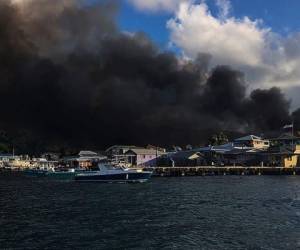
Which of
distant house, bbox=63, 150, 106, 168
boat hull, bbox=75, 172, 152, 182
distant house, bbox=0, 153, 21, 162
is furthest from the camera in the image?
distant house, bbox=0, 153, 21, 162

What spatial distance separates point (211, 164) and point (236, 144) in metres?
17.3

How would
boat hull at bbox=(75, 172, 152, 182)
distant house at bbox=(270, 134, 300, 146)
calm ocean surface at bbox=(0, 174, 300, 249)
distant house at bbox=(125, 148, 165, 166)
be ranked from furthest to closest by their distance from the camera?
distant house at bbox=(270, 134, 300, 146) → distant house at bbox=(125, 148, 165, 166) → boat hull at bbox=(75, 172, 152, 182) → calm ocean surface at bbox=(0, 174, 300, 249)

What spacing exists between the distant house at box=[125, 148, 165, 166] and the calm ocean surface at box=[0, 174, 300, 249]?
78019 mm

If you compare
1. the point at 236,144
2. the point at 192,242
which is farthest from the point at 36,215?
the point at 236,144

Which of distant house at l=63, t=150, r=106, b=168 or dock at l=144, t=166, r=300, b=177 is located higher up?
distant house at l=63, t=150, r=106, b=168

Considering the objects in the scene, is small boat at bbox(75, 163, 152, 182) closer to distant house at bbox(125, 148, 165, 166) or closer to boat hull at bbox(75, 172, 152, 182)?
boat hull at bbox(75, 172, 152, 182)

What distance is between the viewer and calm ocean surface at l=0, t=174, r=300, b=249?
2609 centimetres

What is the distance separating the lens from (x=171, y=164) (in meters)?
125

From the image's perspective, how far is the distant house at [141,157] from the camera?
128250 millimetres

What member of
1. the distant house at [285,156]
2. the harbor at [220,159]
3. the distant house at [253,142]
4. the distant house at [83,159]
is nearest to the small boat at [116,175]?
the harbor at [220,159]

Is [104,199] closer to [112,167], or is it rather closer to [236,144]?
[112,167]

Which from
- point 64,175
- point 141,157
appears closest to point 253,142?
point 141,157

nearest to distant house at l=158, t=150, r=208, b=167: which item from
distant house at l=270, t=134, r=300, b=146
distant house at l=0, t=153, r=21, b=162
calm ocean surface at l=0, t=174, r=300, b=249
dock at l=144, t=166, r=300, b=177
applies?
dock at l=144, t=166, r=300, b=177

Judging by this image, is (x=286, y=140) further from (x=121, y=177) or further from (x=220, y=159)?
(x=121, y=177)
